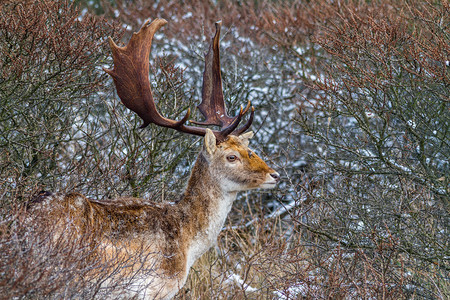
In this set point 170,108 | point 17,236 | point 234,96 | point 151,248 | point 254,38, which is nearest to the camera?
point 17,236

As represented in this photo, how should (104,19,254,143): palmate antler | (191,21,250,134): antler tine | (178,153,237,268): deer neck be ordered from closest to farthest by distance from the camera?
(178,153,237,268): deer neck < (104,19,254,143): palmate antler < (191,21,250,134): antler tine

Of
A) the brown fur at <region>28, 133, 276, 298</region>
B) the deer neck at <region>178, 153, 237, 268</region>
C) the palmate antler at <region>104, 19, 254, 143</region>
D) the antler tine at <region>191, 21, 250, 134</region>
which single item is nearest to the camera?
the brown fur at <region>28, 133, 276, 298</region>

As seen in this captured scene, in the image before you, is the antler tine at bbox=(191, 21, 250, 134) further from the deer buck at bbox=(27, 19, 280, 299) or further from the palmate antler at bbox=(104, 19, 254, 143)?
the palmate antler at bbox=(104, 19, 254, 143)

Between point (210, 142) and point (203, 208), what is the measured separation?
58cm

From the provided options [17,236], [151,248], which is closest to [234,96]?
[151,248]

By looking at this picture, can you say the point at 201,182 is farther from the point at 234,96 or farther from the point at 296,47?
the point at 296,47

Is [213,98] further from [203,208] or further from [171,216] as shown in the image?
[171,216]

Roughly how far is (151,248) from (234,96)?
3.82m

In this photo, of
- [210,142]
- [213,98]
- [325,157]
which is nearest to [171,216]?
[210,142]

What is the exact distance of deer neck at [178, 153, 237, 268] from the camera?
15.9 feet

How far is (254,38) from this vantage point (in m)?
10.4

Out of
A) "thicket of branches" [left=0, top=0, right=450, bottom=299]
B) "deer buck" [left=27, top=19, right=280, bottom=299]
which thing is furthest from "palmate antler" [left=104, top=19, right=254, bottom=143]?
"thicket of branches" [left=0, top=0, right=450, bottom=299]

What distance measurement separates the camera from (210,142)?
16.8 feet

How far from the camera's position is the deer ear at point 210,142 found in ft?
16.6
